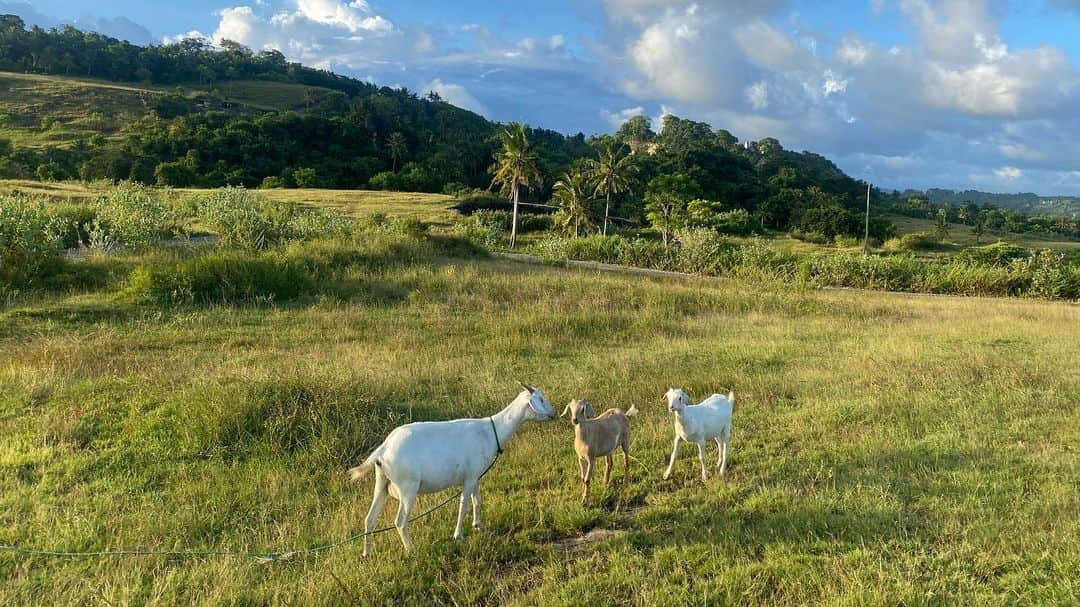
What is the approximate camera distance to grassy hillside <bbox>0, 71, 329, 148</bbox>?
247 feet

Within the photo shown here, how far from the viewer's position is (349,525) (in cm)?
457

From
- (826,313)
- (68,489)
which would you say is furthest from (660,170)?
(68,489)

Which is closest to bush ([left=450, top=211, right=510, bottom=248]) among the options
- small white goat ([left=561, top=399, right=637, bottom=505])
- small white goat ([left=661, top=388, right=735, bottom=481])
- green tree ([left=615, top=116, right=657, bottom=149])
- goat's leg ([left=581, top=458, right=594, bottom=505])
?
small white goat ([left=661, top=388, right=735, bottom=481])

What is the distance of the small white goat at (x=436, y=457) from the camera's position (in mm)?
3953

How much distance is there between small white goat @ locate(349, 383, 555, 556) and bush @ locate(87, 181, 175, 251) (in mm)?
18439

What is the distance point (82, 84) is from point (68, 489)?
125 metres

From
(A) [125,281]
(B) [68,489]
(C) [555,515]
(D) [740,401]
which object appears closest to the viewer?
(C) [555,515]

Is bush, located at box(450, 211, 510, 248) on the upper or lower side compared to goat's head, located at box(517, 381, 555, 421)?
upper

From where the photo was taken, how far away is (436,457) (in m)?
4.02

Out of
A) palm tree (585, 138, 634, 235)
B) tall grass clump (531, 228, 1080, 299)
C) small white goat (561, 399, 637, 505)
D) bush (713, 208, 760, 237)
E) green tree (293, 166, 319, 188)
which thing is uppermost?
palm tree (585, 138, 634, 235)

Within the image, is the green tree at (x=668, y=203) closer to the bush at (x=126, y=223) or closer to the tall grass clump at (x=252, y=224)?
the tall grass clump at (x=252, y=224)

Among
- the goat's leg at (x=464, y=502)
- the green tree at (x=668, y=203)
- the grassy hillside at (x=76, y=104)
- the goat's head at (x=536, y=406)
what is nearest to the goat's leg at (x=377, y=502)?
the goat's leg at (x=464, y=502)

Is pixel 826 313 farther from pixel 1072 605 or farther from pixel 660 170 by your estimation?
pixel 660 170

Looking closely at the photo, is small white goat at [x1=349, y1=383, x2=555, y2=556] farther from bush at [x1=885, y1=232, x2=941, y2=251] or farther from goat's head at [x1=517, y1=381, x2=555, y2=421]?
bush at [x1=885, y1=232, x2=941, y2=251]
